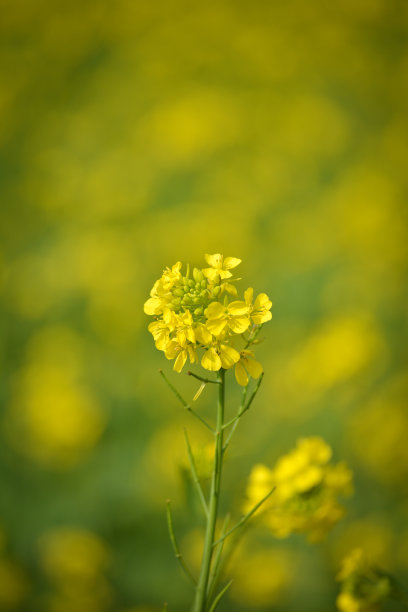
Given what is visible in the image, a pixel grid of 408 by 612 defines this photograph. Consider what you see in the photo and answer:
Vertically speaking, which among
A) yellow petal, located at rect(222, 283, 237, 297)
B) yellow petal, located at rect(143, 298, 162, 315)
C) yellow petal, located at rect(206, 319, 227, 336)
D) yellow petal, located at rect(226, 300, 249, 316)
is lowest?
yellow petal, located at rect(206, 319, 227, 336)

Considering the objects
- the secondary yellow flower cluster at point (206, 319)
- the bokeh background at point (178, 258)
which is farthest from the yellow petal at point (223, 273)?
the bokeh background at point (178, 258)

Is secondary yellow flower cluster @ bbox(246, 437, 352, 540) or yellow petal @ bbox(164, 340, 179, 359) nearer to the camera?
yellow petal @ bbox(164, 340, 179, 359)

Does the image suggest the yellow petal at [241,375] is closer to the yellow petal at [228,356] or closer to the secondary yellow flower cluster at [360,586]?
the yellow petal at [228,356]

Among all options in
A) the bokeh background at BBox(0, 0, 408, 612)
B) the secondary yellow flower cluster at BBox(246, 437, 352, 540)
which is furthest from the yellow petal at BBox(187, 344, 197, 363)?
the bokeh background at BBox(0, 0, 408, 612)

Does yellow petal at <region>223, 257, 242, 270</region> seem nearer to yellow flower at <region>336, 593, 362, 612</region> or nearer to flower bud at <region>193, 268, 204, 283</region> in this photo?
flower bud at <region>193, 268, 204, 283</region>

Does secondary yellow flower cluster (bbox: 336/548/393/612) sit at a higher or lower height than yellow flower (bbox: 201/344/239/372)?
lower

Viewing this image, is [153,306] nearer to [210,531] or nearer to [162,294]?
[162,294]
